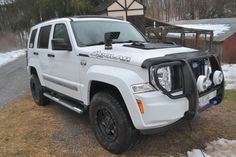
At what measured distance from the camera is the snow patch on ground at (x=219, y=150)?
134 inches

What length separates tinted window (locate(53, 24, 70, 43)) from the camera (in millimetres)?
4446

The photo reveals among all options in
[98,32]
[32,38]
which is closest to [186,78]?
[98,32]

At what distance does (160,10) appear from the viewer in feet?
190

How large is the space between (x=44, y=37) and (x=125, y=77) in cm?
318

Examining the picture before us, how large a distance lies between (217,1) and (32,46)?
45224mm

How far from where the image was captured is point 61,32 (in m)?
4.70

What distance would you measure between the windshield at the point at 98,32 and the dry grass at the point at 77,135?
1675mm

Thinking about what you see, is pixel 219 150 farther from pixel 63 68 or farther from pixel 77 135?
pixel 63 68

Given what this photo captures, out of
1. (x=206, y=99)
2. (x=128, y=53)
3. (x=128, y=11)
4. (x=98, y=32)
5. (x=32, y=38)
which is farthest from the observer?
(x=128, y=11)

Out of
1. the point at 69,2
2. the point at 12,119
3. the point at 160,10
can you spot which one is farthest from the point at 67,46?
the point at 160,10

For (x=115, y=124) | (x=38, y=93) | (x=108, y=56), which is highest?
(x=108, y=56)

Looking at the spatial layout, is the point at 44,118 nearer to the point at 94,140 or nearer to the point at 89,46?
the point at 94,140

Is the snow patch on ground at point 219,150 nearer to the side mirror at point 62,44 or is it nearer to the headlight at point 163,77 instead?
the headlight at point 163,77

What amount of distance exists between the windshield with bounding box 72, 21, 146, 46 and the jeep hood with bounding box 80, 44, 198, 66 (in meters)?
0.34
